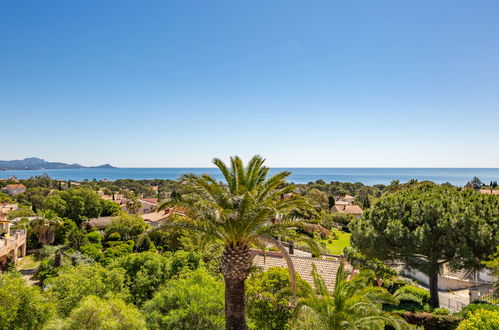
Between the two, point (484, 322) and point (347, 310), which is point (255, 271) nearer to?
point (347, 310)

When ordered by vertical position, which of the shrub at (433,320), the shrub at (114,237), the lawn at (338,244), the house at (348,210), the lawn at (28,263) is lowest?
the lawn at (338,244)

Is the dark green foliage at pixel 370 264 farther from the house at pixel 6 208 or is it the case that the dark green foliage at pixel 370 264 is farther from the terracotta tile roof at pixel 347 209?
the house at pixel 6 208

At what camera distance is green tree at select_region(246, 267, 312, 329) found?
49.3 feet

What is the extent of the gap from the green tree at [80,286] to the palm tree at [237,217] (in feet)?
19.8

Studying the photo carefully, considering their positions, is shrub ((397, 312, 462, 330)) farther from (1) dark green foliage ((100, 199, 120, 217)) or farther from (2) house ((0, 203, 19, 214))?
(2) house ((0, 203, 19, 214))

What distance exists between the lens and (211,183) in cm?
1150

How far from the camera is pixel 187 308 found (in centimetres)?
1253

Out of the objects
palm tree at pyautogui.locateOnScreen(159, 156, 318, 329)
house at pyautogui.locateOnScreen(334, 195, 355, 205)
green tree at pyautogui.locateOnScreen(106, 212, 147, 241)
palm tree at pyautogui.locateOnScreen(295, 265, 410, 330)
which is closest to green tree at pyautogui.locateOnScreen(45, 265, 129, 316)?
palm tree at pyautogui.locateOnScreen(159, 156, 318, 329)

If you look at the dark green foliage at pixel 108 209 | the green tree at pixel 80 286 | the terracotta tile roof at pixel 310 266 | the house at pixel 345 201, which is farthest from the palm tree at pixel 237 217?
the house at pixel 345 201

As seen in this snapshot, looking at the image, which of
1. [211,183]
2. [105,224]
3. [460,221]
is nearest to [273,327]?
[211,183]

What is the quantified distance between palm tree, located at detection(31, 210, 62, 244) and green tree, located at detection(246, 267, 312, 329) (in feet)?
95.7

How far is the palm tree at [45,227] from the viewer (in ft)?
114

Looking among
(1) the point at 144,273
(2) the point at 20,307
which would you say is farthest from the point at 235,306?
(1) the point at 144,273

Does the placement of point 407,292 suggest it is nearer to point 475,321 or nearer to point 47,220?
point 475,321
